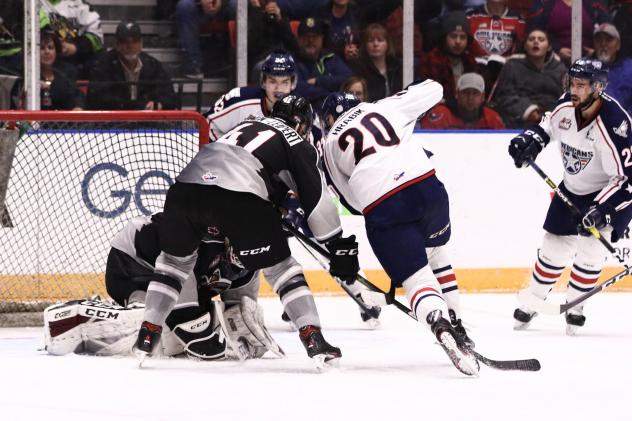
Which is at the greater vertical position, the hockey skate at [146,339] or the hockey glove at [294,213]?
the hockey glove at [294,213]

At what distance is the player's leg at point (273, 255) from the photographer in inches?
145

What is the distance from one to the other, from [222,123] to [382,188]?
145cm

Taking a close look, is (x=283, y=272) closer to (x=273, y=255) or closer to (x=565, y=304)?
(x=273, y=255)

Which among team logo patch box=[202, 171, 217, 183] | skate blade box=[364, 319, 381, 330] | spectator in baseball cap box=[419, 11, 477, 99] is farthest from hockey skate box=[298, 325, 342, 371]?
spectator in baseball cap box=[419, 11, 477, 99]

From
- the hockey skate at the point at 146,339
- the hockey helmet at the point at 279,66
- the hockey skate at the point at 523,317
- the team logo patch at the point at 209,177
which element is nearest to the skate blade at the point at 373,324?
the hockey skate at the point at 523,317

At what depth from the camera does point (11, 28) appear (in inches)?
228

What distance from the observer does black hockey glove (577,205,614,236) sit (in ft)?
15.5

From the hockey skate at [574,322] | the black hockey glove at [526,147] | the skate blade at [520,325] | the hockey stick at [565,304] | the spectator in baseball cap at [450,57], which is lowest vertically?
the skate blade at [520,325]

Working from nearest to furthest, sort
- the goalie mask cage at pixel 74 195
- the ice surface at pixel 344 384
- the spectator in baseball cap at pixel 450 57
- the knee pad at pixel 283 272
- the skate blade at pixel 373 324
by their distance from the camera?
the ice surface at pixel 344 384 < the knee pad at pixel 283 272 < the skate blade at pixel 373 324 < the goalie mask cage at pixel 74 195 < the spectator in baseball cap at pixel 450 57

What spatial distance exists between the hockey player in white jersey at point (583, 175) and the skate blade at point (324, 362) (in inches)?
56.8

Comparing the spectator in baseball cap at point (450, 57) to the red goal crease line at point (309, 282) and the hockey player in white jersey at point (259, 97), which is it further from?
the hockey player in white jersey at point (259, 97)

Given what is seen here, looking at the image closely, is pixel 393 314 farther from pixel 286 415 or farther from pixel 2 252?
pixel 286 415

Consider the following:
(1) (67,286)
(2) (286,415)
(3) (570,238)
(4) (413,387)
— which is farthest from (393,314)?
(2) (286,415)

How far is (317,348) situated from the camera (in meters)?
3.68
